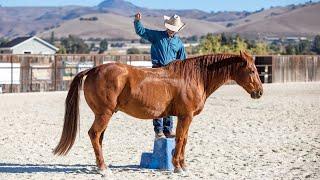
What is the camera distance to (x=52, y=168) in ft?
26.5

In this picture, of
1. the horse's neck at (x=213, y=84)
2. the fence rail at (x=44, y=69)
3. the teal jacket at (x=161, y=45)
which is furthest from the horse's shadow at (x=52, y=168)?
the fence rail at (x=44, y=69)

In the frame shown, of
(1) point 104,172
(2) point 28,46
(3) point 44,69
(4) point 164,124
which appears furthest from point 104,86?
(2) point 28,46

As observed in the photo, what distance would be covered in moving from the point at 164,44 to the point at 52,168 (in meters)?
2.19

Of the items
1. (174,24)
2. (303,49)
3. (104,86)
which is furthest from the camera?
(303,49)

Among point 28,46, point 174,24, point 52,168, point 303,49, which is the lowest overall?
point 52,168

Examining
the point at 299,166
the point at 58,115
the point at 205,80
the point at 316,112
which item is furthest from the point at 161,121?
the point at 316,112

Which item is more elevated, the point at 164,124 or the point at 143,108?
the point at 143,108

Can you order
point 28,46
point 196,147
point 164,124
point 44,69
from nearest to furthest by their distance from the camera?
point 164,124, point 196,147, point 44,69, point 28,46

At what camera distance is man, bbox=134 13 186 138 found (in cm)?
851

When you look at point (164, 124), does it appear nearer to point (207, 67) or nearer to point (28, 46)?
point (207, 67)

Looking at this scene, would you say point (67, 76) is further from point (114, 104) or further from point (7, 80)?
point (114, 104)

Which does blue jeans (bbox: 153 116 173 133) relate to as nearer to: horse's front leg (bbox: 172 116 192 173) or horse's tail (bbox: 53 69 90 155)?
horse's front leg (bbox: 172 116 192 173)

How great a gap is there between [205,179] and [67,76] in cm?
2603

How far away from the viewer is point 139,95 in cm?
759
